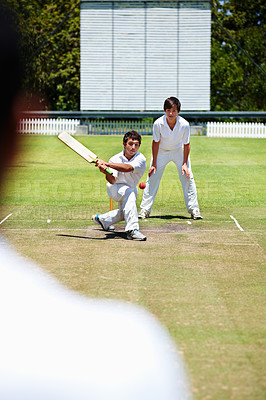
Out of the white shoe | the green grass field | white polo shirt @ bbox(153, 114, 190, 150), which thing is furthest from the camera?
the white shoe

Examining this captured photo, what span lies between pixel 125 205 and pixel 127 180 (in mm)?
393

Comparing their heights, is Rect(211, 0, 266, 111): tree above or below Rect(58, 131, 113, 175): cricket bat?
above

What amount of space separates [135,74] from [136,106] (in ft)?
6.63

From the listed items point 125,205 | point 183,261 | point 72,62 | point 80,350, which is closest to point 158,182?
point 125,205

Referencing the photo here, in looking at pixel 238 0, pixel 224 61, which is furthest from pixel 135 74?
pixel 238 0

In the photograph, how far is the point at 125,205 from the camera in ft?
27.8

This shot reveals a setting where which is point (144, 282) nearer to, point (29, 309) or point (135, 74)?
point (29, 309)

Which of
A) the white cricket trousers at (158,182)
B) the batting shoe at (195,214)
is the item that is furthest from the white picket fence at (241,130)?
the batting shoe at (195,214)

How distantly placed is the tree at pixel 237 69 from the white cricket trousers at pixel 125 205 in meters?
42.4

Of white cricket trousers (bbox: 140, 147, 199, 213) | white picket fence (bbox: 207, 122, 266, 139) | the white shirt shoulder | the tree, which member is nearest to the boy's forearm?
white cricket trousers (bbox: 140, 147, 199, 213)

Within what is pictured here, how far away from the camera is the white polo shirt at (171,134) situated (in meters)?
10.0

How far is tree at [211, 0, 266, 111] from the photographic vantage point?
5059cm

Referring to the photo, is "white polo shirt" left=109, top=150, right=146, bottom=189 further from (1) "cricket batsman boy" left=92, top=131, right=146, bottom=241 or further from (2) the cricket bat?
(2) the cricket bat

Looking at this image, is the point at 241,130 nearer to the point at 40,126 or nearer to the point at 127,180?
the point at 40,126
